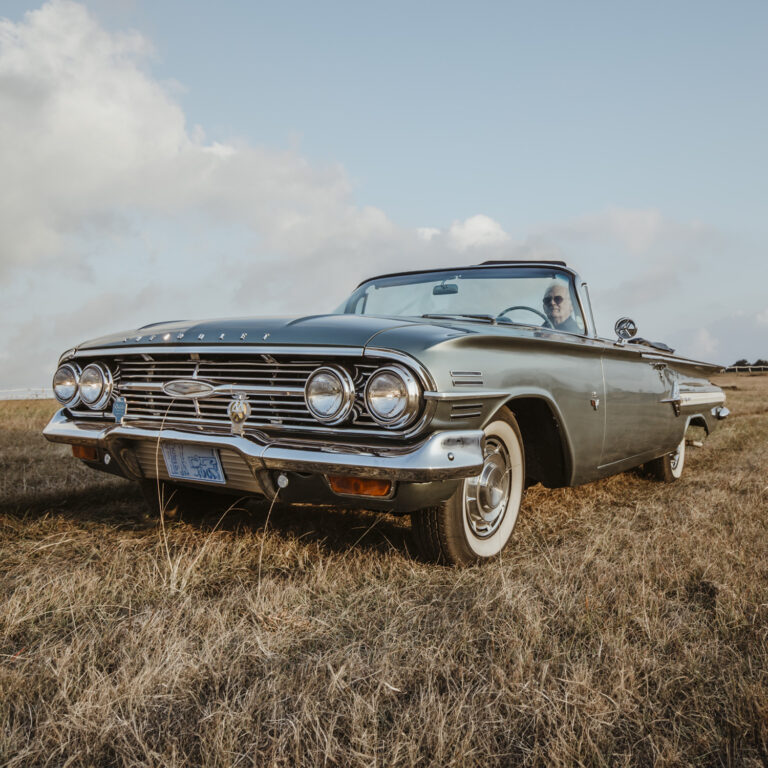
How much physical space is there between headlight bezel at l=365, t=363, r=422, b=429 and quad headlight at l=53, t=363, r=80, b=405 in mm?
1574

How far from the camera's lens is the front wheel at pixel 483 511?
262cm

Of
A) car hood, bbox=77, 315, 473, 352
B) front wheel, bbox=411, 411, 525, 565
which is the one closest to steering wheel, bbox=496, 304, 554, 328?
front wheel, bbox=411, 411, 525, 565

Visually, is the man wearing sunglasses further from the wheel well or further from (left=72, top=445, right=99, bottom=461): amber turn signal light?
(left=72, top=445, right=99, bottom=461): amber turn signal light

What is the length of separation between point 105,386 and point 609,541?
2.38 meters

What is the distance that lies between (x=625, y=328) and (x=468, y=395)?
2.29 m

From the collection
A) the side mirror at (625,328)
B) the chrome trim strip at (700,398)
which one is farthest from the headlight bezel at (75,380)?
the chrome trim strip at (700,398)

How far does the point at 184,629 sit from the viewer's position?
2.00m

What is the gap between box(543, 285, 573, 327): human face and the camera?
389 cm

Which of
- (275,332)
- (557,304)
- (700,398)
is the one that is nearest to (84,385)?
(275,332)

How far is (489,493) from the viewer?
288 centimetres

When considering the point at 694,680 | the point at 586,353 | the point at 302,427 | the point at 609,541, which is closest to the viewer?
the point at 694,680

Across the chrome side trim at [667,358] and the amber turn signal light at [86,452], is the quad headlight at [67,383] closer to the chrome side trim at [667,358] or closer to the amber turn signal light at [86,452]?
the amber turn signal light at [86,452]

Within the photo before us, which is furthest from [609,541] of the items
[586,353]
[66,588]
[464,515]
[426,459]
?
[66,588]

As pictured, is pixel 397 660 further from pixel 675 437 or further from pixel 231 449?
pixel 675 437
